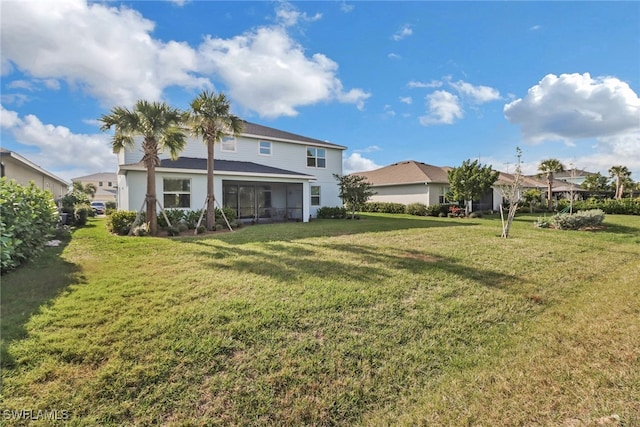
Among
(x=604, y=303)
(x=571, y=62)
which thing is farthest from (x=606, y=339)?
(x=571, y=62)

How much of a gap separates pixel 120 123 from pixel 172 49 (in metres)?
3.57

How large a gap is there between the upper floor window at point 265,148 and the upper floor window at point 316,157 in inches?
120

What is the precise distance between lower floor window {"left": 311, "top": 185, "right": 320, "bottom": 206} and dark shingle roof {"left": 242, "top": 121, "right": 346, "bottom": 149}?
341cm

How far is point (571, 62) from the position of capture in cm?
→ 1445

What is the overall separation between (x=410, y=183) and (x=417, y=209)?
2860 mm

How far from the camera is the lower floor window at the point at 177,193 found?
15.3m

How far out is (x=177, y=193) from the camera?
15.6m

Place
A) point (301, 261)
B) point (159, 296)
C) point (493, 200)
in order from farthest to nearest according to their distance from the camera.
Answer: point (493, 200) → point (301, 261) → point (159, 296)

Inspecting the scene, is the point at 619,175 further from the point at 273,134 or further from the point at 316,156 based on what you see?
the point at 273,134

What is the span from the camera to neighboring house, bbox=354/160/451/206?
26.5 metres

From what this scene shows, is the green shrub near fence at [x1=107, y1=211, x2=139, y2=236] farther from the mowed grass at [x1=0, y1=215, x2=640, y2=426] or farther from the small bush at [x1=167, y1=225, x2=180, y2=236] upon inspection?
the mowed grass at [x1=0, y1=215, x2=640, y2=426]

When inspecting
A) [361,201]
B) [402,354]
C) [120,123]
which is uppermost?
[120,123]

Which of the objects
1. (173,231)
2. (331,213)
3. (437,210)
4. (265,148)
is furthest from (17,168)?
(437,210)

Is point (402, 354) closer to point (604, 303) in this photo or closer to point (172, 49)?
point (604, 303)
